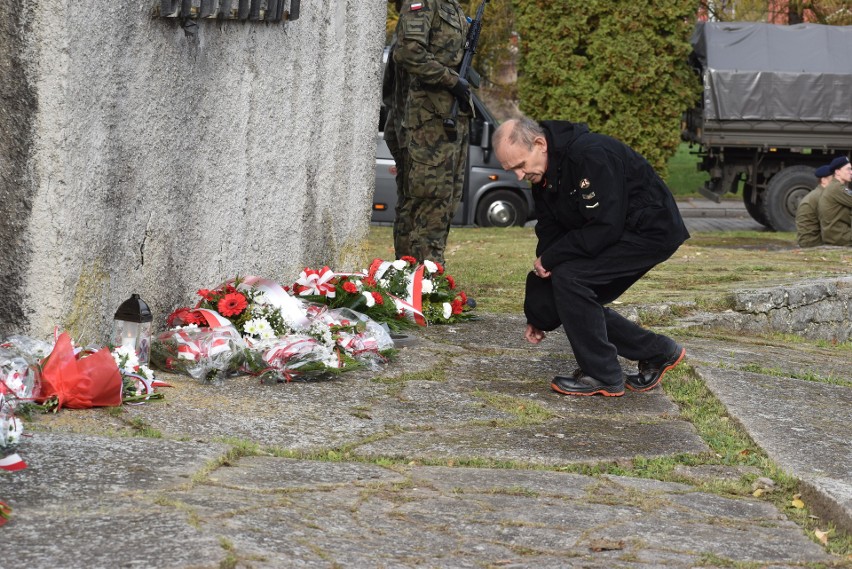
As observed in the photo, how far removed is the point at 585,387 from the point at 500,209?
32.8 feet

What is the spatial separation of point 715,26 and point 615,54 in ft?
4.35

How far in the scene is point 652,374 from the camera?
15.7 ft

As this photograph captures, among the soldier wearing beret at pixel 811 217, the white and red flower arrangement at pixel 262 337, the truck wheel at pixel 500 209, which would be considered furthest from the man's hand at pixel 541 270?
the truck wheel at pixel 500 209

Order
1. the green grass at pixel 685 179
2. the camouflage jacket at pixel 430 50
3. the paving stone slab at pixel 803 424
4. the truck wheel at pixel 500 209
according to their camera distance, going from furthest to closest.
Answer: the green grass at pixel 685 179
the truck wheel at pixel 500 209
the camouflage jacket at pixel 430 50
the paving stone slab at pixel 803 424

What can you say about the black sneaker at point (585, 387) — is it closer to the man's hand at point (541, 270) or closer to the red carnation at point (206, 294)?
the man's hand at point (541, 270)

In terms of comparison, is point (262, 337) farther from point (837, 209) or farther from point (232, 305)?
point (837, 209)

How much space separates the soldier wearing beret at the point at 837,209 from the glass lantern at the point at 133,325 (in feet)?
27.3

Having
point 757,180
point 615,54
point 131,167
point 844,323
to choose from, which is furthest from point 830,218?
point 131,167

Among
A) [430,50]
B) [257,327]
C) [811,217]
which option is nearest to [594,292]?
[257,327]

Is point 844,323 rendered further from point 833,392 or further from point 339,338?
point 339,338

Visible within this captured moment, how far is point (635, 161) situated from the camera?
460cm

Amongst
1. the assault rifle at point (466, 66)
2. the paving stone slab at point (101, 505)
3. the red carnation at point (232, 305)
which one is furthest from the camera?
the assault rifle at point (466, 66)

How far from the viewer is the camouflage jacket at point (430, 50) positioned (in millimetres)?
6383

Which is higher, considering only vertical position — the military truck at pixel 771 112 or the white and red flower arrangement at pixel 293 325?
the military truck at pixel 771 112
